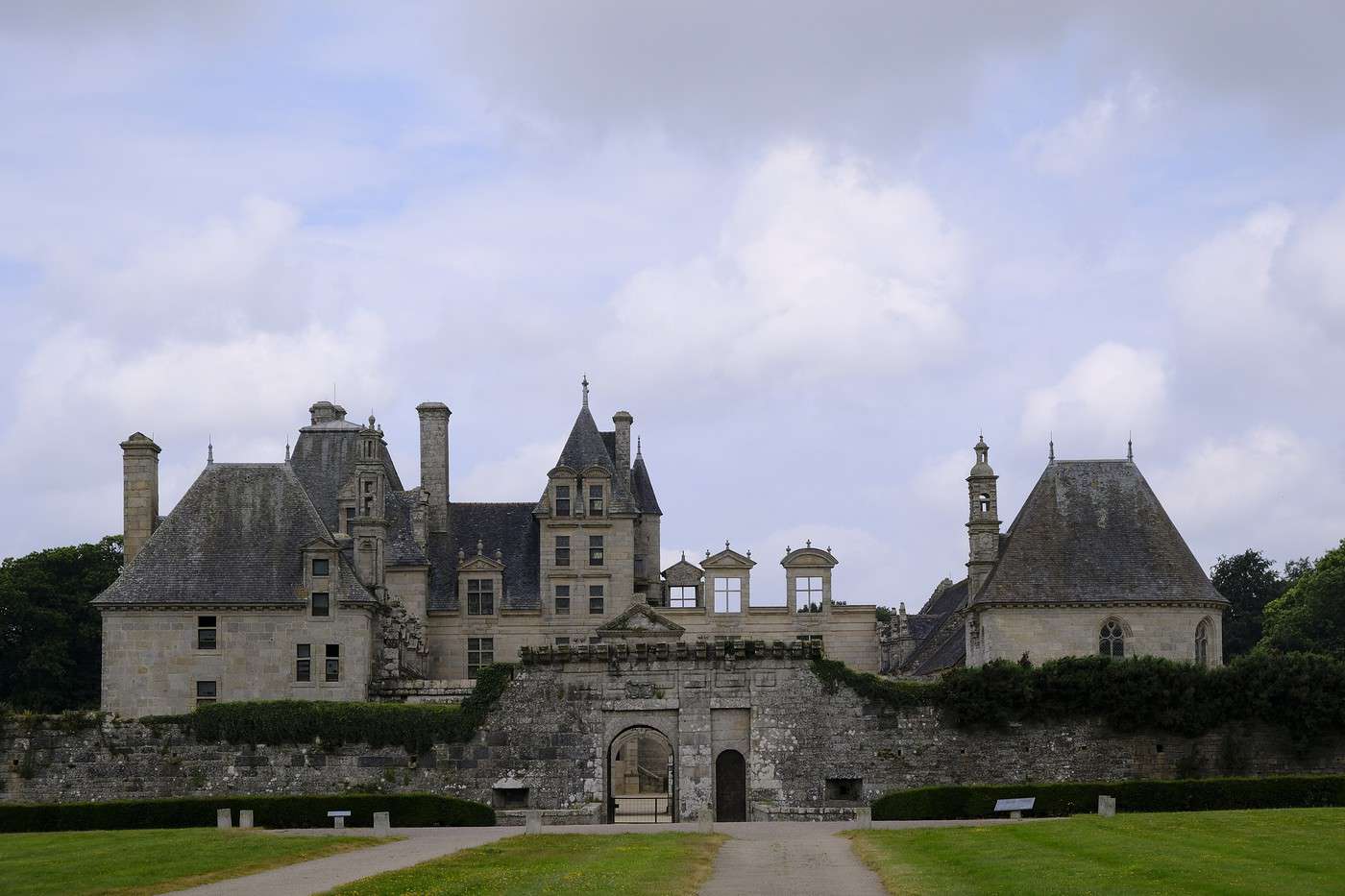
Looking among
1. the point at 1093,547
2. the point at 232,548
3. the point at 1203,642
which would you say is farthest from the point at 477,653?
the point at 1203,642

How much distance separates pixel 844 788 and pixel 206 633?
23.7 m

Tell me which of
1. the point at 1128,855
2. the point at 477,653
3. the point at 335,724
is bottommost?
the point at 1128,855

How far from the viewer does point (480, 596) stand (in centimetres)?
7644

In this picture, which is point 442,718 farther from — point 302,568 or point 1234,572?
point 1234,572

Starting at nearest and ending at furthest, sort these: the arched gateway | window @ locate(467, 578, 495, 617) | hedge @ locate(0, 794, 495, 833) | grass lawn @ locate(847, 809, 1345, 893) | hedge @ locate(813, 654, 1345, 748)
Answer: grass lawn @ locate(847, 809, 1345, 893), hedge @ locate(0, 794, 495, 833), hedge @ locate(813, 654, 1345, 748), the arched gateway, window @ locate(467, 578, 495, 617)

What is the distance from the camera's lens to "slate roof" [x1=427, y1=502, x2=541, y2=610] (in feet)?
252

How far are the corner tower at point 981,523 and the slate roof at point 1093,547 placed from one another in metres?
1.52

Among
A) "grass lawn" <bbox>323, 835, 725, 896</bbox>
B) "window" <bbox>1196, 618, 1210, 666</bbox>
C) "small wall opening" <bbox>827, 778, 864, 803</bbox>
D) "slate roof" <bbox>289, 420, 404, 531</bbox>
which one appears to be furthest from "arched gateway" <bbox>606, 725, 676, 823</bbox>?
"grass lawn" <bbox>323, 835, 725, 896</bbox>

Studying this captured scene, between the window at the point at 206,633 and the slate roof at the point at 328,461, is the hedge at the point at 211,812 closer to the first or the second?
the window at the point at 206,633

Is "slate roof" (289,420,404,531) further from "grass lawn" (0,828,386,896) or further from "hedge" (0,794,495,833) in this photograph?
"grass lawn" (0,828,386,896)

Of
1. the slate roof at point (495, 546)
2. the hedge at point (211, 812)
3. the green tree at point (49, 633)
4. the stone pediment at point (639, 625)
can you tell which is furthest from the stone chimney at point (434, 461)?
the hedge at point (211, 812)

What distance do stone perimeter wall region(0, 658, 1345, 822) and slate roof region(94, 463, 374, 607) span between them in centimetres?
1035

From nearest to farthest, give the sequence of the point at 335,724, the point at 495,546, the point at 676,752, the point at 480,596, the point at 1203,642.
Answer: the point at 335,724
the point at 676,752
the point at 1203,642
the point at 480,596
the point at 495,546

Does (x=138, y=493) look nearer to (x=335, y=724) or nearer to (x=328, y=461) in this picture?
(x=328, y=461)
